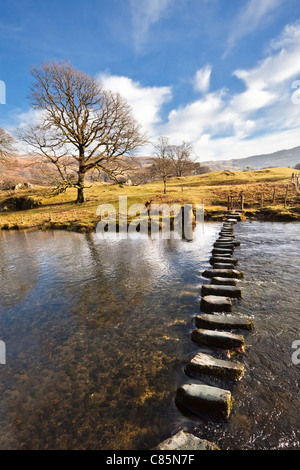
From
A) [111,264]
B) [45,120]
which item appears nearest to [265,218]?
[111,264]

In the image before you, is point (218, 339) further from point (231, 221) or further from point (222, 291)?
point (231, 221)

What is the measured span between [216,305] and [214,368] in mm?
2541

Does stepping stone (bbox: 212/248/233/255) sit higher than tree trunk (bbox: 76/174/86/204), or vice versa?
tree trunk (bbox: 76/174/86/204)

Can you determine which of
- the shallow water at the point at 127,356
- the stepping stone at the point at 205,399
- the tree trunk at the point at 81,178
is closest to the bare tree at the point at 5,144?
the tree trunk at the point at 81,178

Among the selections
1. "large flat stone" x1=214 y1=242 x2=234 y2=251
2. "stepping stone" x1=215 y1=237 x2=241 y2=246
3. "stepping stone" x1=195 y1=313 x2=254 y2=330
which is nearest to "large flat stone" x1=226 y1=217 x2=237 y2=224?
"stepping stone" x1=215 y1=237 x2=241 y2=246

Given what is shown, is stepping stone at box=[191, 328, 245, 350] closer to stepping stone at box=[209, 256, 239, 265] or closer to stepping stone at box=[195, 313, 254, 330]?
stepping stone at box=[195, 313, 254, 330]

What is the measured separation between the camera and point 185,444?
3170 mm

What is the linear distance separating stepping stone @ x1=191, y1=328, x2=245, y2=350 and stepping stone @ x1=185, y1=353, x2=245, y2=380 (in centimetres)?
58

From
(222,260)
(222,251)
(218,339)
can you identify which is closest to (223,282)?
(222,260)

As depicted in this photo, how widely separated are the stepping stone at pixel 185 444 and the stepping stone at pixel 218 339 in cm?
227

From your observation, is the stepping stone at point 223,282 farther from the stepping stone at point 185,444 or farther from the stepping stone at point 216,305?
the stepping stone at point 185,444

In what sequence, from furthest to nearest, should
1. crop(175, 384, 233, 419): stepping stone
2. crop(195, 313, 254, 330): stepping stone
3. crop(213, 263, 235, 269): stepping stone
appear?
crop(213, 263, 235, 269): stepping stone < crop(195, 313, 254, 330): stepping stone < crop(175, 384, 233, 419): stepping stone
